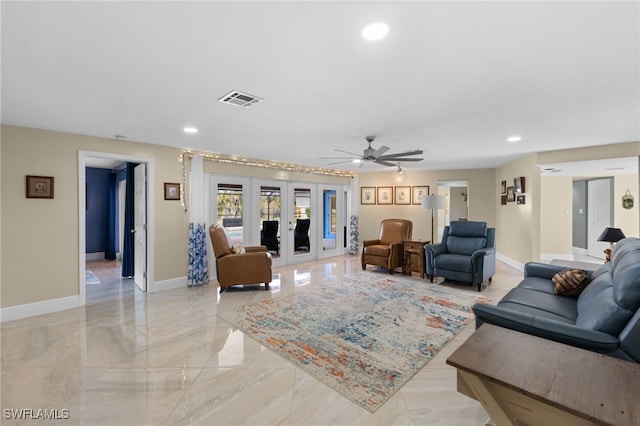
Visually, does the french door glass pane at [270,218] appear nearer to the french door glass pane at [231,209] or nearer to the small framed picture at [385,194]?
the french door glass pane at [231,209]

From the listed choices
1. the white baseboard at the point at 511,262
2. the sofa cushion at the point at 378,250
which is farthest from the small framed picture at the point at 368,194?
the white baseboard at the point at 511,262

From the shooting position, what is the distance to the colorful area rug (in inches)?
91.2

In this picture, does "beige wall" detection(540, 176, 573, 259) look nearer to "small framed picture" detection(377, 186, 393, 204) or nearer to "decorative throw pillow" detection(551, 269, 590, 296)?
"small framed picture" detection(377, 186, 393, 204)

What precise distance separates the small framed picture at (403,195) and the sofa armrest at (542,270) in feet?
15.6

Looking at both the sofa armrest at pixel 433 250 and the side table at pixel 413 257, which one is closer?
the sofa armrest at pixel 433 250

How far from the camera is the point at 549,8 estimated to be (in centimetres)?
148

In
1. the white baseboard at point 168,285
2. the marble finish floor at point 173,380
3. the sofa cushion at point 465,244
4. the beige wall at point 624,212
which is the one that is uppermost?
the beige wall at point 624,212

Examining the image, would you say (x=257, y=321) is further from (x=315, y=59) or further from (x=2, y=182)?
(x=2, y=182)

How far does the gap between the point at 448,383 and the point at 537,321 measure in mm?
800

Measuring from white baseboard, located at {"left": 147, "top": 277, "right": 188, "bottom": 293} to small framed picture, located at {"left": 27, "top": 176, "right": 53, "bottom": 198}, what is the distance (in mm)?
1836

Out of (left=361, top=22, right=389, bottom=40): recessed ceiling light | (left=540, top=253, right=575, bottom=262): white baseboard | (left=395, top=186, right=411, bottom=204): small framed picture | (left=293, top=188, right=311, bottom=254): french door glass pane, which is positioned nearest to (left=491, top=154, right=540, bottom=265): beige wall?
(left=540, top=253, right=575, bottom=262): white baseboard

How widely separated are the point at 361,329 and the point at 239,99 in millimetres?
2653

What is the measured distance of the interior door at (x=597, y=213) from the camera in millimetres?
7195

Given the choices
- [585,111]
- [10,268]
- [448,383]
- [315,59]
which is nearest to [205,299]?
[10,268]
